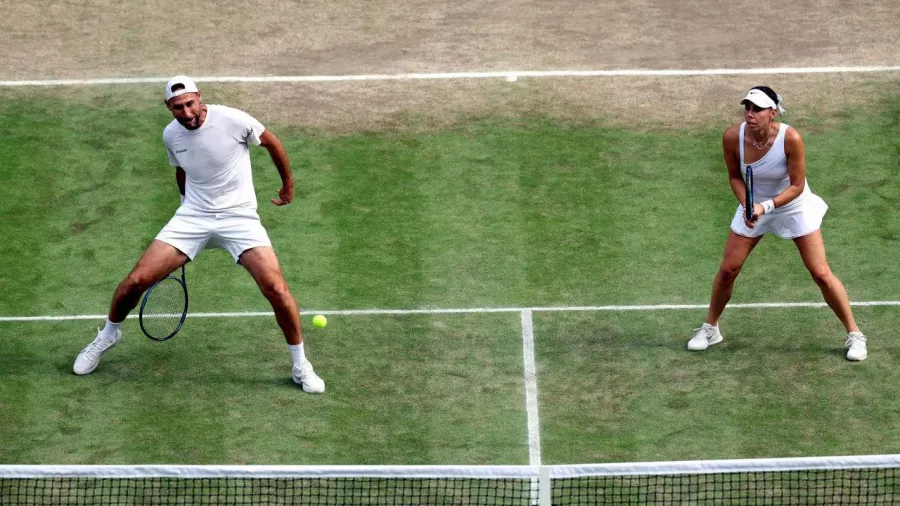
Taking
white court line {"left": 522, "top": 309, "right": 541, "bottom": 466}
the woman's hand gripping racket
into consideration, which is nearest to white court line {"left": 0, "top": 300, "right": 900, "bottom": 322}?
white court line {"left": 522, "top": 309, "right": 541, "bottom": 466}

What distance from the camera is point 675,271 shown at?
42.7 feet

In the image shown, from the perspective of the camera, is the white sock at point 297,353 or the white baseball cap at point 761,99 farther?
the white sock at point 297,353

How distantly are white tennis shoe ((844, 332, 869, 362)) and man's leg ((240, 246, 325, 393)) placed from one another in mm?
3978

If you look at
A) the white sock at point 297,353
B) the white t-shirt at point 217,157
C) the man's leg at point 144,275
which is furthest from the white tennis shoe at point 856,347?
the man's leg at point 144,275

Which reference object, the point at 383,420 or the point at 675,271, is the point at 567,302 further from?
the point at 383,420

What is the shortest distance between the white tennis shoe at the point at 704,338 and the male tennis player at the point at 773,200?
0.54 feet

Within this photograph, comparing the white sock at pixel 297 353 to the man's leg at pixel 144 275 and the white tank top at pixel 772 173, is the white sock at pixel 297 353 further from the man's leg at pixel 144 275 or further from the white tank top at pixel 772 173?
the white tank top at pixel 772 173

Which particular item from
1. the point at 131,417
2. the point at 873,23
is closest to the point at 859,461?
the point at 131,417

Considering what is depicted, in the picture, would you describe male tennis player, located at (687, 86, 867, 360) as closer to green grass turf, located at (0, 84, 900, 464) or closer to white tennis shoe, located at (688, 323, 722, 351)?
white tennis shoe, located at (688, 323, 722, 351)

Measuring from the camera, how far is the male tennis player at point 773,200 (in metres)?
10.8

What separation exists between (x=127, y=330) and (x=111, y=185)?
2.77 meters

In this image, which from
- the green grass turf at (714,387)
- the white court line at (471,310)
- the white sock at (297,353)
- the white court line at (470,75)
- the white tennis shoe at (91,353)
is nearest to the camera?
the green grass turf at (714,387)

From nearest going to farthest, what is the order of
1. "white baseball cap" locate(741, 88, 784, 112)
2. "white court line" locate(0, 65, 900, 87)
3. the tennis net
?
the tennis net
"white baseball cap" locate(741, 88, 784, 112)
"white court line" locate(0, 65, 900, 87)

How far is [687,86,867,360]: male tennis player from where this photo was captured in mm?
10836
